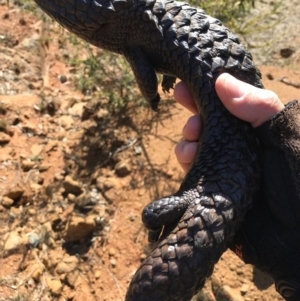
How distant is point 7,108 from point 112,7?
2024 millimetres

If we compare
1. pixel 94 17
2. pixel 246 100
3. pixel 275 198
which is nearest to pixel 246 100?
pixel 246 100

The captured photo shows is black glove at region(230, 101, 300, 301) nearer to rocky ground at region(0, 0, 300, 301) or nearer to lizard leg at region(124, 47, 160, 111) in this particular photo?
lizard leg at region(124, 47, 160, 111)

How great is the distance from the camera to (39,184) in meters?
3.30

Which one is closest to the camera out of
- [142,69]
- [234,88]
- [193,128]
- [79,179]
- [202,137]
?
[234,88]

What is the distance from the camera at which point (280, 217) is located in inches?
68.2

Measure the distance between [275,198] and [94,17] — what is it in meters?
1.02

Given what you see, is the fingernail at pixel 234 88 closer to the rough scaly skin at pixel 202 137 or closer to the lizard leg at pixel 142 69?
the rough scaly skin at pixel 202 137

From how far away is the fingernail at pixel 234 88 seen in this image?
5.56ft

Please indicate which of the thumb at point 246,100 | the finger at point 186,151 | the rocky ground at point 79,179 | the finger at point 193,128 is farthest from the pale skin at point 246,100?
the rocky ground at point 79,179

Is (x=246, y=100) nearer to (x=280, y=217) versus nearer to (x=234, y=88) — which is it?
(x=234, y=88)

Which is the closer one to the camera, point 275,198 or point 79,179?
point 275,198

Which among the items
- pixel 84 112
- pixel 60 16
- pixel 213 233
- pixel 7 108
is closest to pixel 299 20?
pixel 84 112

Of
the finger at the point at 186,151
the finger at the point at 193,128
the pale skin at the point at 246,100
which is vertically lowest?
the finger at the point at 186,151

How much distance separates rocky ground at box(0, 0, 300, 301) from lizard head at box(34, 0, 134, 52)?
1.40 meters
